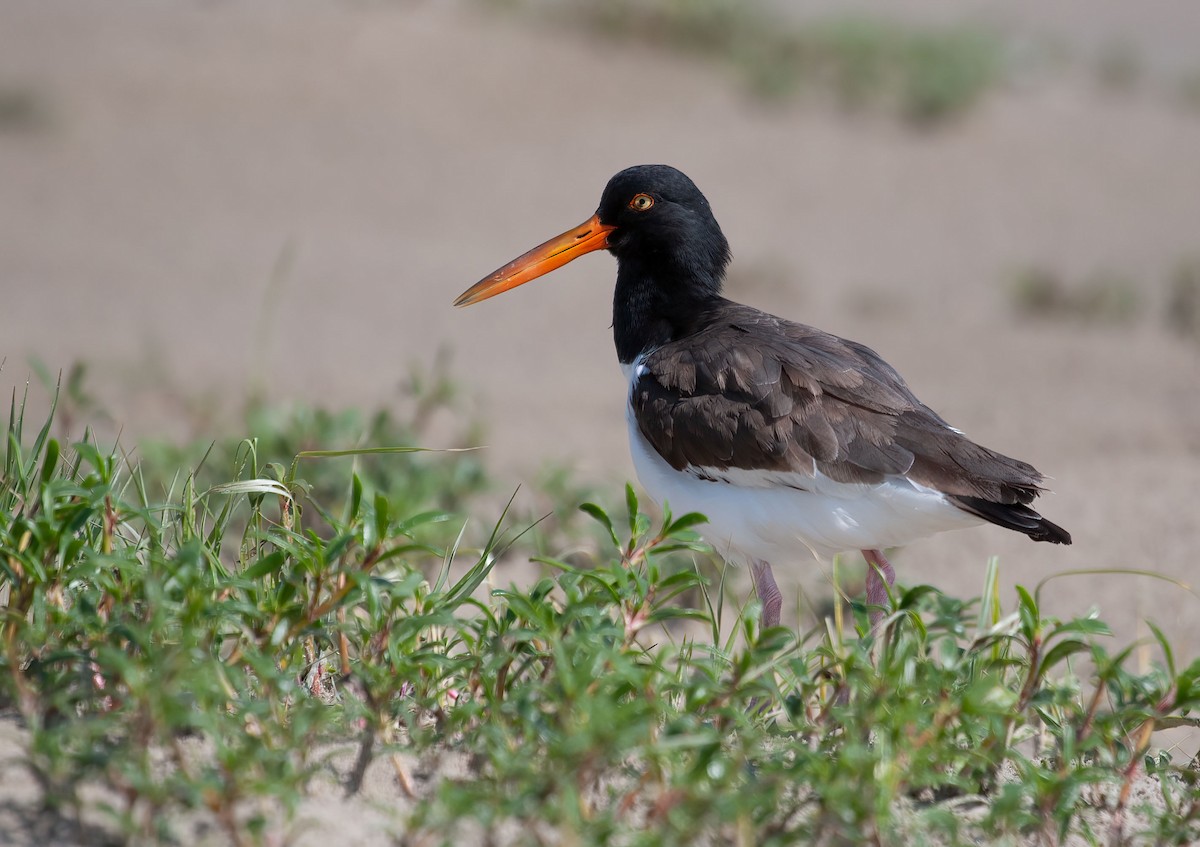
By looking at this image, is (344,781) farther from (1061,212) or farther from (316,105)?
(316,105)

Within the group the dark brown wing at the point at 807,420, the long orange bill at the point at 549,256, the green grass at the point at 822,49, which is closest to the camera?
the dark brown wing at the point at 807,420

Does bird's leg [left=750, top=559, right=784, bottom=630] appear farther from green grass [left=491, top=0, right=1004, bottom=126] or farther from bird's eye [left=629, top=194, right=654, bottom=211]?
green grass [left=491, top=0, right=1004, bottom=126]

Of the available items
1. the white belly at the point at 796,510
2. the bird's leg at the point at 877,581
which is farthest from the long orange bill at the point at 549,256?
the bird's leg at the point at 877,581

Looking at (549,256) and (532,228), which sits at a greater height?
(532,228)

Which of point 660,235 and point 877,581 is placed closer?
point 877,581

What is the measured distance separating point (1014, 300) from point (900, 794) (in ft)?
22.4

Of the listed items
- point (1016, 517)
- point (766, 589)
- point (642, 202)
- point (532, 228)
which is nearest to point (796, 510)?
point (766, 589)

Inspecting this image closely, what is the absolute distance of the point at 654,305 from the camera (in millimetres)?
4055

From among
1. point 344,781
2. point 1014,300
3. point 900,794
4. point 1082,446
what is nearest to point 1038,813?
point 900,794

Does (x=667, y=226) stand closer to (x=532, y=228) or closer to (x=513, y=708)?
(x=513, y=708)

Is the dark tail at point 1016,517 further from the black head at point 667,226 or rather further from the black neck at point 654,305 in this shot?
the black head at point 667,226

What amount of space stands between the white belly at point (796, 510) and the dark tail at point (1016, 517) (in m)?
0.04

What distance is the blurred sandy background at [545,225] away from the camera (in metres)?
6.36

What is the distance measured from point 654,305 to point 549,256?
1.48ft
